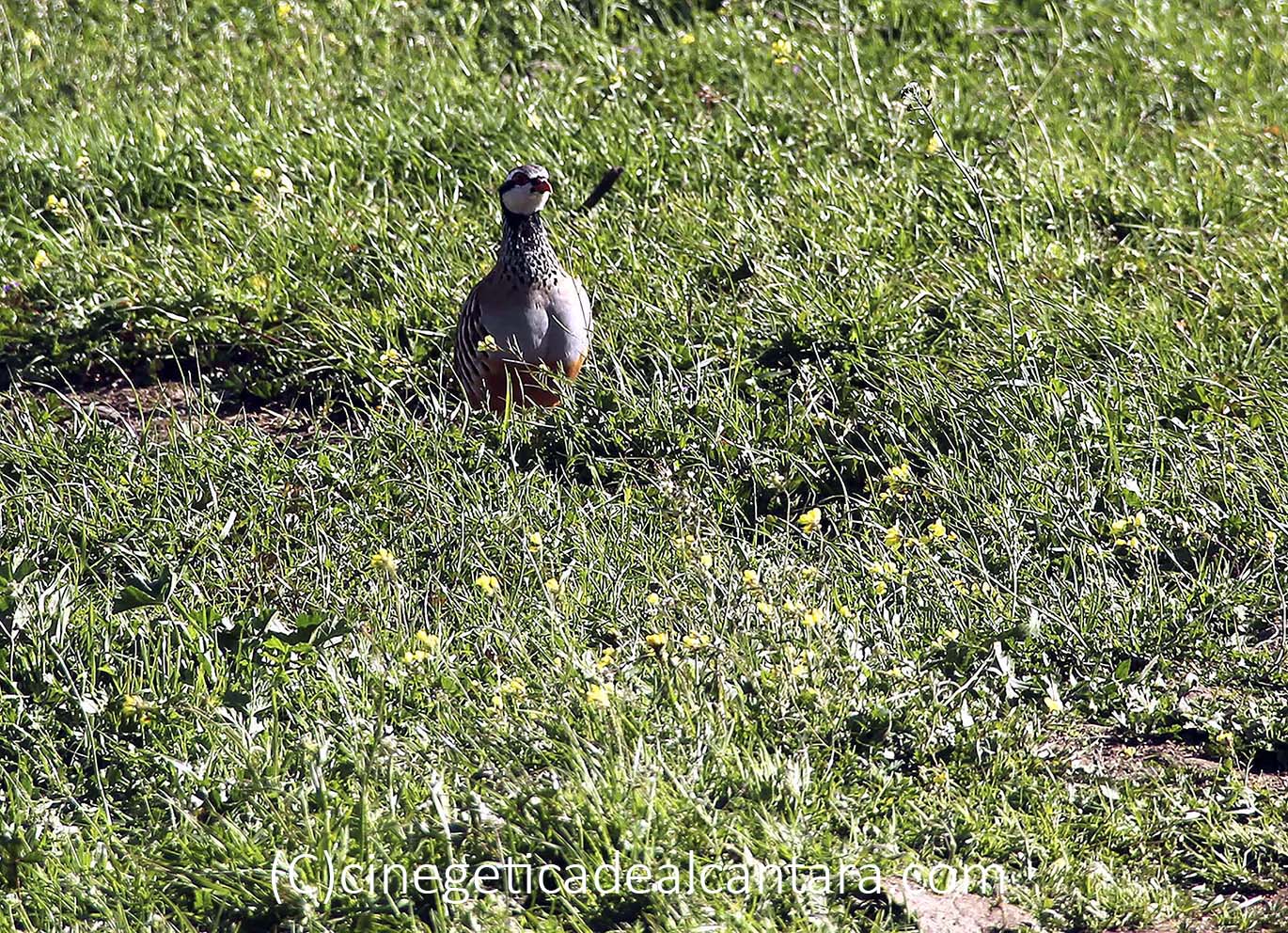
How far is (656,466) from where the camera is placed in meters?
4.75

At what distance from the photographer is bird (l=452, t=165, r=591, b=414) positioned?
497 centimetres

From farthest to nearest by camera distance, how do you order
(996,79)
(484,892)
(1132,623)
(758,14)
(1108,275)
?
1. (758,14)
2. (996,79)
3. (1108,275)
4. (1132,623)
5. (484,892)

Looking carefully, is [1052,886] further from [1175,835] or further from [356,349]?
[356,349]

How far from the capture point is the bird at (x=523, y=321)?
497 centimetres

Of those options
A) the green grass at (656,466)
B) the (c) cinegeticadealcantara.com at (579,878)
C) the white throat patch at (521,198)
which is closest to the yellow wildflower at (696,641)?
the green grass at (656,466)

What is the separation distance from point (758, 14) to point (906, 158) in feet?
4.68

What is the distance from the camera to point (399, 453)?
187 inches

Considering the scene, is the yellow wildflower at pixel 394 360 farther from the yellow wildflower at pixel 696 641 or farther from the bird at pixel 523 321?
the yellow wildflower at pixel 696 641

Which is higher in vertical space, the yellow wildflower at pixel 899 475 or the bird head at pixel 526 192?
the bird head at pixel 526 192

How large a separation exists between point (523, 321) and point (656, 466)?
2.17 ft

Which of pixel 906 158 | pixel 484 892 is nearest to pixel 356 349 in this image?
pixel 906 158

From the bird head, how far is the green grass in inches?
20.7

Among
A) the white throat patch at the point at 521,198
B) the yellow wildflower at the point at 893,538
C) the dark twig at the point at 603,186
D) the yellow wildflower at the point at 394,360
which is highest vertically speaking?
the white throat patch at the point at 521,198

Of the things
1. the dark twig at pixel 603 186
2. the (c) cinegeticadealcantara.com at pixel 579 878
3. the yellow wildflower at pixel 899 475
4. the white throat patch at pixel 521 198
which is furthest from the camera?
the dark twig at pixel 603 186
